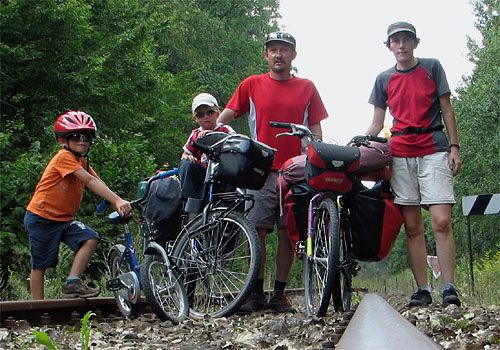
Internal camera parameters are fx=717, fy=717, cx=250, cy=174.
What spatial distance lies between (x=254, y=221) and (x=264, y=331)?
203cm

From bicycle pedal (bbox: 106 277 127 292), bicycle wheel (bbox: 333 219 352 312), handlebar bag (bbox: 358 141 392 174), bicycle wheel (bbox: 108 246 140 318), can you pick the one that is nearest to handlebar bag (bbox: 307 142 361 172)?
handlebar bag (bbox: 358 141 392 174)

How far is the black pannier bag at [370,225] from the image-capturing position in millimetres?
5141

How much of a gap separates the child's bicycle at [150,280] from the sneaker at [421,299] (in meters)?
1.64

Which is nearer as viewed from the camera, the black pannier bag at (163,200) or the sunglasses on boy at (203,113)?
the black pannier bag at (163,200)

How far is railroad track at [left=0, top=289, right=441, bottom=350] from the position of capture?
1906mm

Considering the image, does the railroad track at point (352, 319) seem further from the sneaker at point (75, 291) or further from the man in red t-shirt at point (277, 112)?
the man in red t-shirt at point (277, 112)

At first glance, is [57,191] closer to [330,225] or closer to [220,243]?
[220,243]

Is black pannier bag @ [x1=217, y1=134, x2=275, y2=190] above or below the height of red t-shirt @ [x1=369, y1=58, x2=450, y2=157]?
below

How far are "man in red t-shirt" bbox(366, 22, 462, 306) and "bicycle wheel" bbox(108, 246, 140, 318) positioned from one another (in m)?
2.16

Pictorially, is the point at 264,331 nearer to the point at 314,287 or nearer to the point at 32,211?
the point at 314,287

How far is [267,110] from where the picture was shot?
19.9 ft

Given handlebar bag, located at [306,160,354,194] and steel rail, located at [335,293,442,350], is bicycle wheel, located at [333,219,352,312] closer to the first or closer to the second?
handlebar bag, located at [306,160,354,194]

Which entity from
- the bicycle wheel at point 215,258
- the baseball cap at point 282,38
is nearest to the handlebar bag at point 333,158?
the bicycle wheel at point 215,258

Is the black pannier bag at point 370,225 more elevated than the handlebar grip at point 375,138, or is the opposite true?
the handlebar grip at point 375,138
